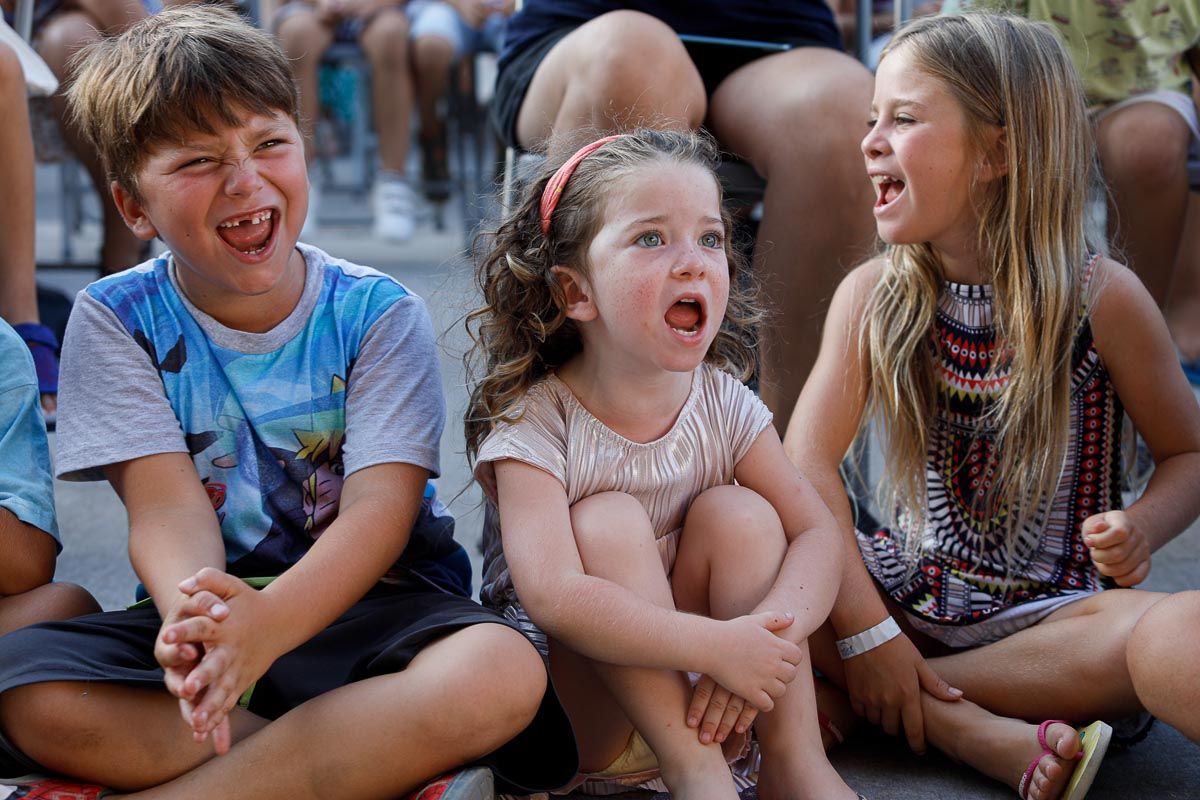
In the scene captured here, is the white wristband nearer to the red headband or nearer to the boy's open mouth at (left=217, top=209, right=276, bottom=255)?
the red headband

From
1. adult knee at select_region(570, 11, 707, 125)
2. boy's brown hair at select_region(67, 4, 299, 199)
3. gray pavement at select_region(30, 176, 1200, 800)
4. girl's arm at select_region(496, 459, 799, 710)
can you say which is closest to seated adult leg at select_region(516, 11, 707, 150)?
adult knee at select_region(570, 11, 707, 125)

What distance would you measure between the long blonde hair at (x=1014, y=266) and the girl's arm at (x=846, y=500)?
32 mm

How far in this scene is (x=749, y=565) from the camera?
4.41ft

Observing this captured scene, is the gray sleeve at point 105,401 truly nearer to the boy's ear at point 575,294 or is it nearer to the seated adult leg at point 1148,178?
the boy's ear at point 575,294

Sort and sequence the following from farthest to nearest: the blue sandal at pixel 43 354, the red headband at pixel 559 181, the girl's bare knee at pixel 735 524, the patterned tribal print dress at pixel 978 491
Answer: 1. the blue sandal at pixel 43 354
2. the patterned tribal print dress at pixel 978 491
3. the red headband at pixel 559 181
4. the girl's bare knee at pixel 735 524

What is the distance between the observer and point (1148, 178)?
97.3 inches

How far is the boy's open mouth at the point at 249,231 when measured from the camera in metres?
1.40

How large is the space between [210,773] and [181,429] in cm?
39

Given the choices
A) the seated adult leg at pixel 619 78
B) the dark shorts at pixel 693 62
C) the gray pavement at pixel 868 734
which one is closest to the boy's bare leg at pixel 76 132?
the gray pavement at pixel 868 734

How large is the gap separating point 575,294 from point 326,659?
49 centimetres

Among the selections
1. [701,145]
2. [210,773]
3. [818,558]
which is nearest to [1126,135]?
[701,145]

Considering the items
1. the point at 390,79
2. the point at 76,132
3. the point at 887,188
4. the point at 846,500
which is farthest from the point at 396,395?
the point at 390,79

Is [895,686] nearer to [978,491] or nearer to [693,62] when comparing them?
[978,491]

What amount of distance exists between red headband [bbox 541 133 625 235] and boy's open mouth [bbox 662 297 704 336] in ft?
0.64
